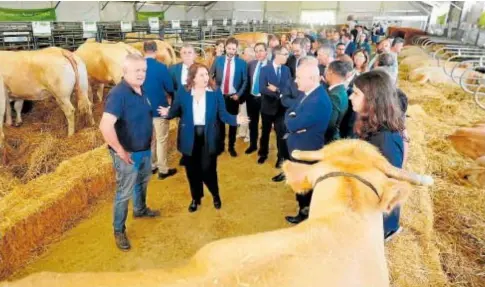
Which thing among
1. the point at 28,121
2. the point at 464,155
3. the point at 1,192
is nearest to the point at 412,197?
the point at 464,155

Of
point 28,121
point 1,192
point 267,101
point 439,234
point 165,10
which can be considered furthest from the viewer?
point 165,10

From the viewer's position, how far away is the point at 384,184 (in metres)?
1.34

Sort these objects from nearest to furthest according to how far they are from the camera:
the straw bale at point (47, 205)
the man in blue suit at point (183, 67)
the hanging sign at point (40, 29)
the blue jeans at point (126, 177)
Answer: the blue jeans at point (126, 177)
the straw bale at point (47, 205)
the man in blue suit at point (183, 67)
the hanging sign at point (40, 29)

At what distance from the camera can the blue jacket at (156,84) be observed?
3.82m

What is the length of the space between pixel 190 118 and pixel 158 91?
36.1 inches

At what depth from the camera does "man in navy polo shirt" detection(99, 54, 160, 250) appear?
2516 millimetres

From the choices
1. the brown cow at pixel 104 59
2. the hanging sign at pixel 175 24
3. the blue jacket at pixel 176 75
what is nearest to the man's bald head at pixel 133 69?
the blue jacket at pixel 176 75

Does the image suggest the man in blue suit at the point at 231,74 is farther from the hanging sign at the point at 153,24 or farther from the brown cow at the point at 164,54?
the hanging sign at the point at 153,24

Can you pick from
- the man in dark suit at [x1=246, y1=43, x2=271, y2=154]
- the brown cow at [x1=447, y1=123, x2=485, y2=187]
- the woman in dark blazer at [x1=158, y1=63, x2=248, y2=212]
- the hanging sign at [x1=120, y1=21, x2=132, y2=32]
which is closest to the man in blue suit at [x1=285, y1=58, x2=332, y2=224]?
the woman in dark blazer at [x1=158, y1=63, x2=248, y2=212]

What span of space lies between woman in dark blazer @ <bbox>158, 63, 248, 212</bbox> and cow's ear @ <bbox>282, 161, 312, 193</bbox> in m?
1.60

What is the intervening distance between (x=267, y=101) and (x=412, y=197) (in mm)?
2039

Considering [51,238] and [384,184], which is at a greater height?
[384,184]

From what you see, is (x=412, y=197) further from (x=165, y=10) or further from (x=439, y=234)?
(x=165, y=10)

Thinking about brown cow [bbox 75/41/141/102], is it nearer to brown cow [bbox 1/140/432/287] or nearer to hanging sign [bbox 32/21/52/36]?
hanging sign [bbox 32/21/52/36]
